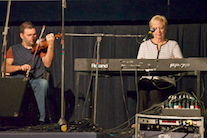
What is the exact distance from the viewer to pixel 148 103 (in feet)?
8.95

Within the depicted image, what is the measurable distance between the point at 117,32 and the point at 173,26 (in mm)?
841

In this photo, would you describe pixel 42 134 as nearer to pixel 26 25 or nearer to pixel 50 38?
pixel 50 38

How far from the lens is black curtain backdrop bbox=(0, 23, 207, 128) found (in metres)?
3.56

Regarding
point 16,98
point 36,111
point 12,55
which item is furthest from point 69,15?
point 16,98

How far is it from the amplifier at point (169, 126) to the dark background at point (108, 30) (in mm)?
1659

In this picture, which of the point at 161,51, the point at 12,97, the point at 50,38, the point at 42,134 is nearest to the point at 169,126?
the point at 42,134

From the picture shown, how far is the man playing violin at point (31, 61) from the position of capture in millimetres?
3047

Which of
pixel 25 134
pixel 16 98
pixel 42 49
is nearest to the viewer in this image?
pixel 25 134

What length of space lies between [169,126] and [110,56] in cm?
194

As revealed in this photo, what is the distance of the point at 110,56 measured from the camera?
3.71 metres

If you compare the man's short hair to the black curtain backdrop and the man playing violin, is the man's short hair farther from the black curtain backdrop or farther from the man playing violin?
the black curtain backdrop

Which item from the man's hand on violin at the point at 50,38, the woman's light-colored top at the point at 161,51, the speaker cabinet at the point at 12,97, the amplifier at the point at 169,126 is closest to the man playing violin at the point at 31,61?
the man's hand on violin at the point at 50,38

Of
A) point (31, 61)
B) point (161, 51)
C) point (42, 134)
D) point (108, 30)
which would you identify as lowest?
point (42, 134)

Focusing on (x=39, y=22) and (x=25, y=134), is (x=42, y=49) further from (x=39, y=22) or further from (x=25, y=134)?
(x=25, y=134)
